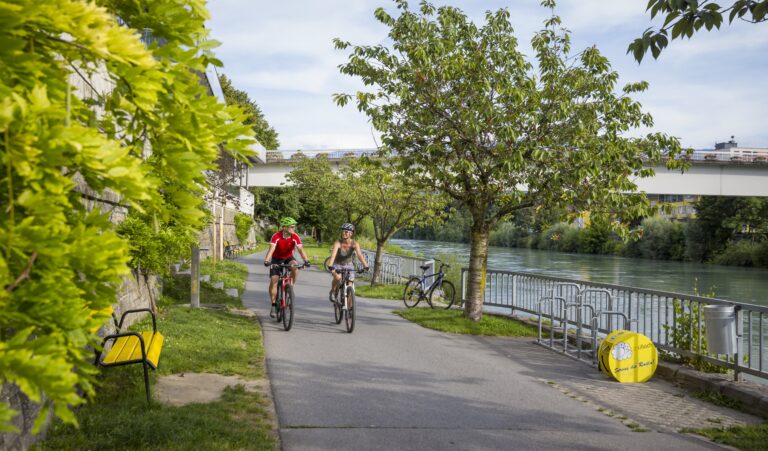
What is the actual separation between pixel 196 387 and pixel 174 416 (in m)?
1.32

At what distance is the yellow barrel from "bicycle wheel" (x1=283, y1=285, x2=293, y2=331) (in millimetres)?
4681

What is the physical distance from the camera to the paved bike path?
5.41 metres

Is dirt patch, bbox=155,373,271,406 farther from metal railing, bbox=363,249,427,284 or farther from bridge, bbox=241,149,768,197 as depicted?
bridge, bbox=241,149,768,197

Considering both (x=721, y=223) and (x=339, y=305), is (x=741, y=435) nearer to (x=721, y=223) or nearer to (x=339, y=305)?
(x=339, y=305)

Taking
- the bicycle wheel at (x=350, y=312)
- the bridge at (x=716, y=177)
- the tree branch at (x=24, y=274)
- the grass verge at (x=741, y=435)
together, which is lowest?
the grass verge at (x=741, y=435)

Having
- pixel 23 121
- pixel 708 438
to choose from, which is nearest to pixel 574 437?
pixel 708 438

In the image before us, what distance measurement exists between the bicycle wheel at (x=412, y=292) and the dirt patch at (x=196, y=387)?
9.27m

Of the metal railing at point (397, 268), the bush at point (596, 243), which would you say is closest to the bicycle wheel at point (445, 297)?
the metal railing at point (397, 268)

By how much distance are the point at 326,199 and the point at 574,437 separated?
25.2 m

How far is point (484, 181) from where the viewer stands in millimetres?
12594

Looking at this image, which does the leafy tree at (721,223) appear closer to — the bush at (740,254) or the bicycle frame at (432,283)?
the bush at (740,254)

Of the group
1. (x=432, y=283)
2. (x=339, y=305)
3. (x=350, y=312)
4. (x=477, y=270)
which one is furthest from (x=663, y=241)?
(x=350, y=312)

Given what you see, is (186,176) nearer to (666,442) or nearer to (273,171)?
(666,442)

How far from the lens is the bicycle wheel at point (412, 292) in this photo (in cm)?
1611
